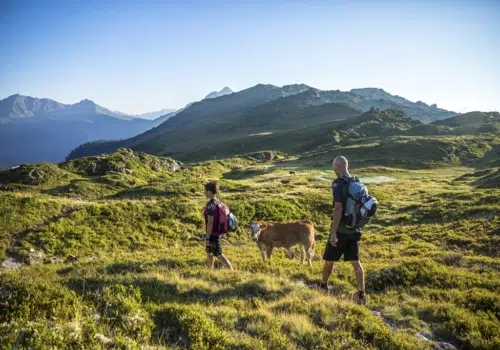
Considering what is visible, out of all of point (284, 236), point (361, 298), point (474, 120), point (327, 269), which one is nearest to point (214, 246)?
point (327, 269)

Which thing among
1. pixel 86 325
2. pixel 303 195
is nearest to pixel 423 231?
pixel 303 195

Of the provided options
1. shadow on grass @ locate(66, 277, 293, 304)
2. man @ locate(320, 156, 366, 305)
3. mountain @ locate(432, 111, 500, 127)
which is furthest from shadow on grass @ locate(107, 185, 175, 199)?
mountain @ locate(432, 111, 500, 127)

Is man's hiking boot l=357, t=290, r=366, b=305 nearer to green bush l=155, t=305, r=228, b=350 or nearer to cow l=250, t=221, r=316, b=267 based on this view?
green bush l=155, t=305, r=228, b=350

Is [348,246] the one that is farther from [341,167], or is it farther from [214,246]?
[214,246]

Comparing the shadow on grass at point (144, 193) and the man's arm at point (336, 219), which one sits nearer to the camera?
the man's arm at point (336, 219)

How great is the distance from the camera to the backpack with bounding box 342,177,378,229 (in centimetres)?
845

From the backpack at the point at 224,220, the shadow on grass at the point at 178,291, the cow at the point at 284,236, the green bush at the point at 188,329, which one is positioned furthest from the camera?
the cow at the point at 284,236

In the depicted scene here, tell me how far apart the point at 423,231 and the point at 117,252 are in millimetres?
21152

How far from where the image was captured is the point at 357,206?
8.49 meters

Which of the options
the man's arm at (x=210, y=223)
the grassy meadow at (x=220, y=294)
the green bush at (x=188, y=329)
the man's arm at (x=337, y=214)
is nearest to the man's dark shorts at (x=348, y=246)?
the man's arm at (x=337, y=214)

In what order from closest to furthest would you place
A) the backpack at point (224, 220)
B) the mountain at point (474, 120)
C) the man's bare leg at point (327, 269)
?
the man's bare leg at point (327, 269)
the backpack at point (224, 220)
the mountain at point (474, 120)

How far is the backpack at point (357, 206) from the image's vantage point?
8453 mm

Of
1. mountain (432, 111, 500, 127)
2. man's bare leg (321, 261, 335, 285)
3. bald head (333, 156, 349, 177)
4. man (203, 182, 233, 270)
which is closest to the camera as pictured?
bald head (333, 156, 349, 177)

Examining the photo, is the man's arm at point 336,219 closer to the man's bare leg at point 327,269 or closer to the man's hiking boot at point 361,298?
the man's bare leg at point 327,269
